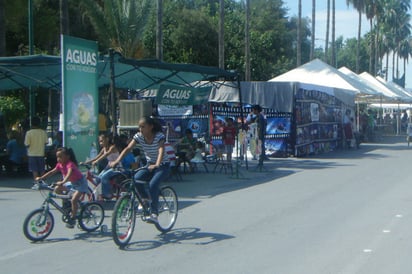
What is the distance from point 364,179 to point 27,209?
967 cm

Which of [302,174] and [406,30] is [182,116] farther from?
[406,30]

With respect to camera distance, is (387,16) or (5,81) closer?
(5,81)

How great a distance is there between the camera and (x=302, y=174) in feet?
64.5

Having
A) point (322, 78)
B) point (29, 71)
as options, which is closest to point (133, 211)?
point (29, 71)

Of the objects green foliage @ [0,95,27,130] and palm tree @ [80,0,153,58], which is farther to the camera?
palm tree @ [80,0,153,58]

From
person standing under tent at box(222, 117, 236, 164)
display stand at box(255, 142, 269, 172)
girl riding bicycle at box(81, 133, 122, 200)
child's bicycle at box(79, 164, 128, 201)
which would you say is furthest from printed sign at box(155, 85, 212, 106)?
child's bicycle at box(79, 164, 128, 201)

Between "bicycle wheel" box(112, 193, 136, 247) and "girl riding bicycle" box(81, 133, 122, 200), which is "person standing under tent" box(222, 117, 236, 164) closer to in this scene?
"girl riding bicycle" box(81, 133, 122, 200)

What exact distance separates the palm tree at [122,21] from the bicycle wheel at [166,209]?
2332cm

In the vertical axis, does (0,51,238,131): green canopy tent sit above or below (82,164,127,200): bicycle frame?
above

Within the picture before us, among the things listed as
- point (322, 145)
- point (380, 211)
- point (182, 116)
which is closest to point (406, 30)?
point (322, 145)

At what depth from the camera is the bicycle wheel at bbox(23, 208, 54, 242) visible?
942 centimetres

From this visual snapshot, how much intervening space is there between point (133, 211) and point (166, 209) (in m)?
1.02

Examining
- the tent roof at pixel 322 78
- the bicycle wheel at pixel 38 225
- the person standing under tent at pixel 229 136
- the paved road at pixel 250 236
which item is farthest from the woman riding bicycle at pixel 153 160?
the tent roof at pixel 322 78

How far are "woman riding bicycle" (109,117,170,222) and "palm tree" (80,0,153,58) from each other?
77.3ft
